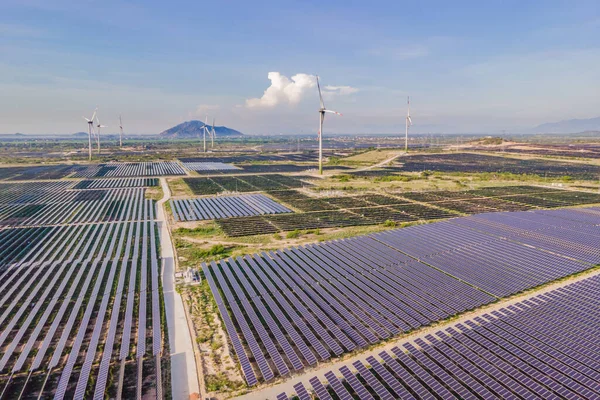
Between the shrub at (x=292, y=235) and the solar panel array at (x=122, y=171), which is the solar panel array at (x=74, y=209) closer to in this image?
the shrub at (x=292, y=235)

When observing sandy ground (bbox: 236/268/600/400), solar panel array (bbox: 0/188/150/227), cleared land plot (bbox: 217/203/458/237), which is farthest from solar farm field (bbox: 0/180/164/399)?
cleared land plot (bbox: 217/203/458/237)

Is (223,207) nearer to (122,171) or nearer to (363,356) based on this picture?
(363,356)

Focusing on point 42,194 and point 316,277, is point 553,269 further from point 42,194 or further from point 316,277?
point 42,194

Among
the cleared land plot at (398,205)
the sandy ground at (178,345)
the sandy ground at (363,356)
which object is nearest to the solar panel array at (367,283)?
the sandy ground at (363,356)

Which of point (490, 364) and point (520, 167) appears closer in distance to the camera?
point (490, 364)

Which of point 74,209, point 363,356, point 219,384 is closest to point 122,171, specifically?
point 74,209

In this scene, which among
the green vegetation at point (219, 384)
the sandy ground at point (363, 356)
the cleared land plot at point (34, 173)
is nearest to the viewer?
the sandy ground at point (363, 356)
